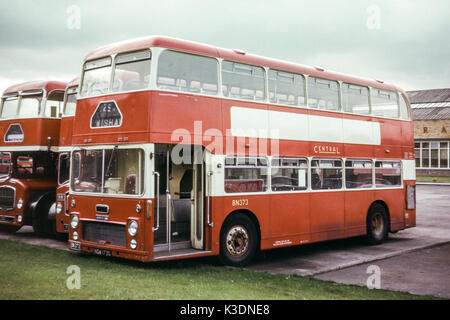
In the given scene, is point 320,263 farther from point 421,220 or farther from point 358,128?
point 421,220

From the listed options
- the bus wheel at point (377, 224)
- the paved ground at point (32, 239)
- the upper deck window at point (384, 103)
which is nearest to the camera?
the paved ground at point (32, 239)

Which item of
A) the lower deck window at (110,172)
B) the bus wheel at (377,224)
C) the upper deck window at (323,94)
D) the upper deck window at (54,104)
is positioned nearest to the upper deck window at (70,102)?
the upper deck window at (54,104)

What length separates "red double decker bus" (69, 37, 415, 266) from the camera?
945 centimetres

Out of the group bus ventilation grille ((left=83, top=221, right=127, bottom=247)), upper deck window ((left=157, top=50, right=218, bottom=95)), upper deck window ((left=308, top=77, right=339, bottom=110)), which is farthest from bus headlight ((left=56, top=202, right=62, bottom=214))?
upper deck window ((left=308, top=77, right=339, bottom=110))

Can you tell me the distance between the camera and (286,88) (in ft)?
38.8

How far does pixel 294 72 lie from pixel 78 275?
6.58 m

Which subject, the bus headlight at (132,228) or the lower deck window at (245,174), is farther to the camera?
the lower deck window at (245,174)

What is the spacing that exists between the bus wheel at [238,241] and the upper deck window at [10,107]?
8.51 metres

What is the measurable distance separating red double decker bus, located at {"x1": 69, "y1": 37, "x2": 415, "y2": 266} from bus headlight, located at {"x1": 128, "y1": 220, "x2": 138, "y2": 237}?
0.02 m

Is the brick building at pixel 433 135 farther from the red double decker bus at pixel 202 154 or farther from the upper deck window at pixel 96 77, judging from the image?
the upper deck window at pixel 96 77

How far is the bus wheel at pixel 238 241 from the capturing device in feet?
33.9

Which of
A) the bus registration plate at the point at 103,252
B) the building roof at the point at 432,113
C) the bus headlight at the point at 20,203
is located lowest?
the bus registration plate at the point at 103,252

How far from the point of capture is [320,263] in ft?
37.5

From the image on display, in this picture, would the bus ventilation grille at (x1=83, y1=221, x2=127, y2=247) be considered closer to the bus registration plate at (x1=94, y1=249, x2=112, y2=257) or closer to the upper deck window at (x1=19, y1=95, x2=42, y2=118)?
the bus registration plate at (x1=94, y1=249, x2=112, y2=257)
